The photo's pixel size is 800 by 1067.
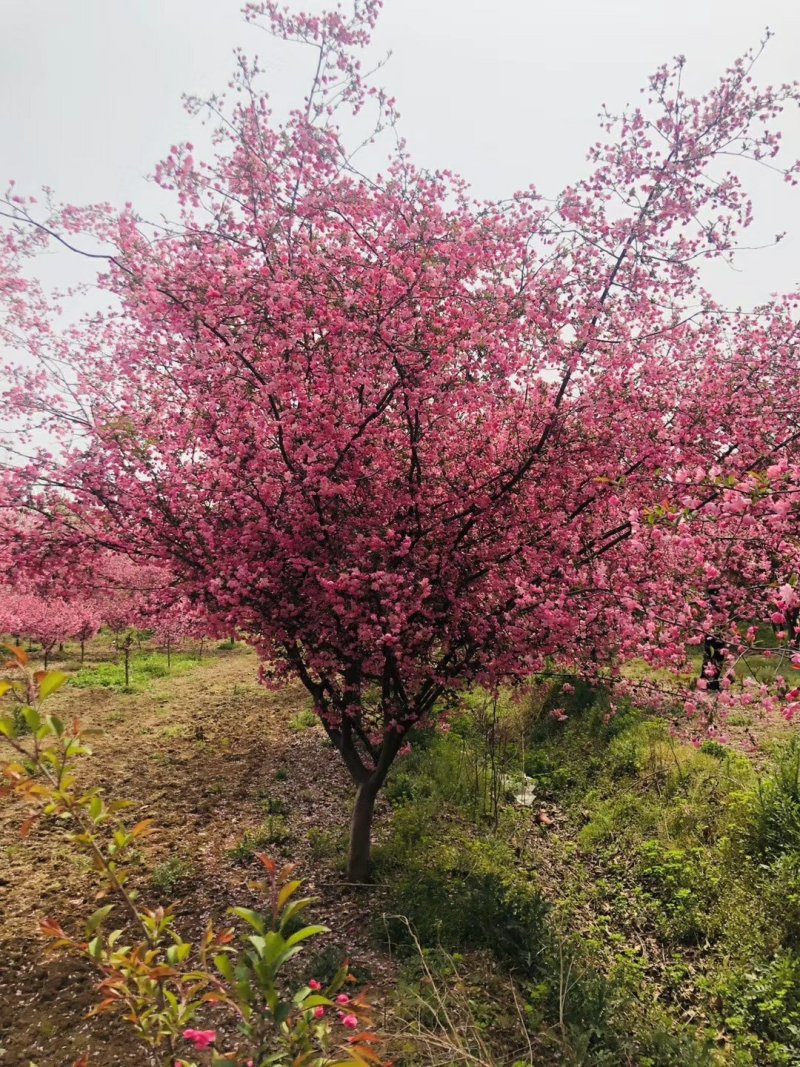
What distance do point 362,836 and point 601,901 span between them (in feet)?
8.65

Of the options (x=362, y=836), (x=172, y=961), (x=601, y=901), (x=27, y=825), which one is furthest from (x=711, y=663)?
(x=27, y=825)

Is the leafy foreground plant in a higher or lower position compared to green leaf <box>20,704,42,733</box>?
lower

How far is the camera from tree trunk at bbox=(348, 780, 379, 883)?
6.70 meters

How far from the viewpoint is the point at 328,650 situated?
5.80m

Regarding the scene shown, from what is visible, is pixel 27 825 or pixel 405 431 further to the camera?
pixel 405 431

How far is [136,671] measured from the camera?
17.7 metres

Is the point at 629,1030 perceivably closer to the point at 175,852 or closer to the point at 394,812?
the point at 394,812

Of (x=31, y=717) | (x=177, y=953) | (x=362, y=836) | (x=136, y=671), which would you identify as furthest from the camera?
(x=136, y=671)

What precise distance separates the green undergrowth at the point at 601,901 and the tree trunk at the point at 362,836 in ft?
0.95

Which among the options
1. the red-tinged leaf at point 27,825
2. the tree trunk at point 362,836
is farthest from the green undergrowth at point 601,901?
the red-tinged leaf at point 27,825

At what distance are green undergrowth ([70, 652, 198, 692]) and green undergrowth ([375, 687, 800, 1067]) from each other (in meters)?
9.55

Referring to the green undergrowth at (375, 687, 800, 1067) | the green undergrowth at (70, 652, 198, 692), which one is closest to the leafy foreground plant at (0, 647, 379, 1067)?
the green undergrowth at (375, 687, 800, 1067)

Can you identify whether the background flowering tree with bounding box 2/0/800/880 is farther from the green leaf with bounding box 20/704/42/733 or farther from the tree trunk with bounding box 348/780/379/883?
the green leaf with bounding box 20/704/42/733

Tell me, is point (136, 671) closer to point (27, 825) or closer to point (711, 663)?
point (711, 663)
